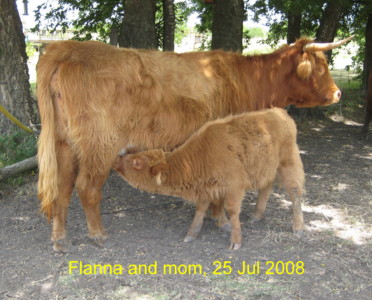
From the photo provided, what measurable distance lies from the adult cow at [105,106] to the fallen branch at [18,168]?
203cm

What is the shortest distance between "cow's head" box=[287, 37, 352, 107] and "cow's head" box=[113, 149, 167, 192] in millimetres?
2168

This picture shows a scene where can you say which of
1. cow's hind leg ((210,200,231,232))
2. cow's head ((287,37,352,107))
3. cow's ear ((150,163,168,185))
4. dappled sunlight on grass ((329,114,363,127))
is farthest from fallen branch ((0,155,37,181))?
dappled sunlight on grass ((329,114,363,127))

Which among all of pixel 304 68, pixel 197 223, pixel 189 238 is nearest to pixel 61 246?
pixel 189 238

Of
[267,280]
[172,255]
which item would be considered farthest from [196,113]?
[267,280]

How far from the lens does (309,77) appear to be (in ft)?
17.3

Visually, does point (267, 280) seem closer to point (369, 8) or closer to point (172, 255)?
point (172, 255)

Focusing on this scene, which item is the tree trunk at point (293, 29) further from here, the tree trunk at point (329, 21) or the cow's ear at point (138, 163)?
the cow's ear at point (138, 163)

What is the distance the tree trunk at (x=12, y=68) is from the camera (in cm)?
649

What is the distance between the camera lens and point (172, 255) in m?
4.20

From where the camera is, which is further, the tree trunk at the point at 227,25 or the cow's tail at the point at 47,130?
the tree trunk at the point at 227,25

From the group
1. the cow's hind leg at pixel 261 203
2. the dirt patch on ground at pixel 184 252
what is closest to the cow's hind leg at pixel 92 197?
the dirt patch on ground at pixel 184 252

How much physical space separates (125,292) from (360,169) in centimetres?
532

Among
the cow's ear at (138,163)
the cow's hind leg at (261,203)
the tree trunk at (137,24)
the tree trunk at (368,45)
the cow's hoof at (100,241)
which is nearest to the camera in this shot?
the cow's ear at (138,163)

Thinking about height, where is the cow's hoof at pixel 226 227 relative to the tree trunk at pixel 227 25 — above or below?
below
